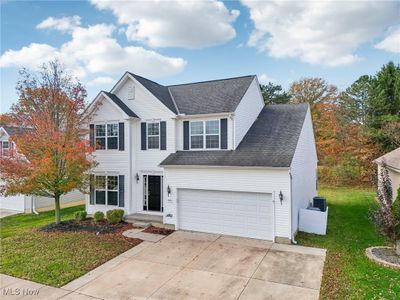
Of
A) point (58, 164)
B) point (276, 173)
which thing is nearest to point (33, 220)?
point (58, 164)

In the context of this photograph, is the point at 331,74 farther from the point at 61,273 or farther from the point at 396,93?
the point at 61,273

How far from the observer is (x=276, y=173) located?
1085cm

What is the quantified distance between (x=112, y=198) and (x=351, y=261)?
11.9 metres

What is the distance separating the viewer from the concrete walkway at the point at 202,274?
7090 millimetres

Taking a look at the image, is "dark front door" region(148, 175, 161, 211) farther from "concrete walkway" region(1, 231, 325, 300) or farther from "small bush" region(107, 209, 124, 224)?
"concrete walkway" region(1, 231, 325, 300)

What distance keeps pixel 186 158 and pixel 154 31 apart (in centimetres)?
735

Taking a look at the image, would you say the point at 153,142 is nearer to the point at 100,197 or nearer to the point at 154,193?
the point at 154,193

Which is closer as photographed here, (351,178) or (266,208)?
(266,208)

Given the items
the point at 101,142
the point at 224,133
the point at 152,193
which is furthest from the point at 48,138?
the point at 224,133

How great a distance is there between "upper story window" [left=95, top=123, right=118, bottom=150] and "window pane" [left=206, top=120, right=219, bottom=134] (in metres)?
5.31

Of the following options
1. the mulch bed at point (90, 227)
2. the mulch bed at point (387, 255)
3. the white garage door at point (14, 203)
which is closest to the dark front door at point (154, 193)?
the mulch bed at point (90, 227)

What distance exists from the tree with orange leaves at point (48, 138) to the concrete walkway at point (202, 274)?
5346 millimetres

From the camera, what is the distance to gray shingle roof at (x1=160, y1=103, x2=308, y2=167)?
1145 cm

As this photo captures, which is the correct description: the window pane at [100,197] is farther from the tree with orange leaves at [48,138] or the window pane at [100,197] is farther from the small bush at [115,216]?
the small bush at [115,216]
